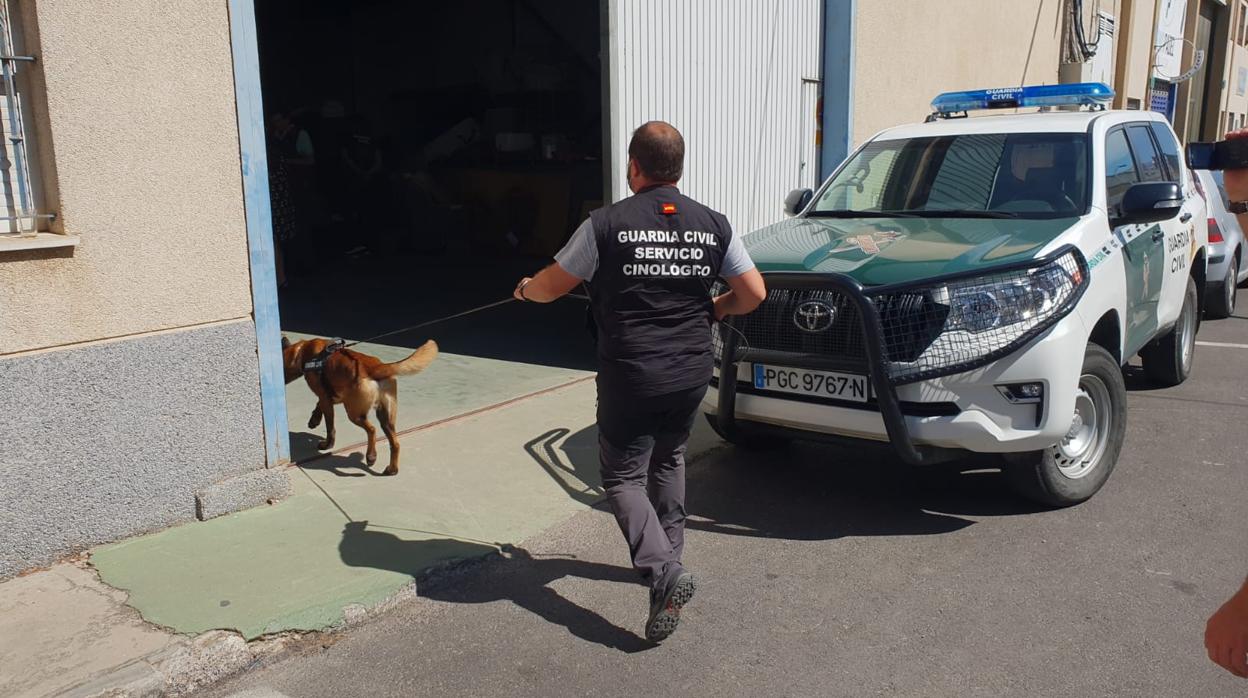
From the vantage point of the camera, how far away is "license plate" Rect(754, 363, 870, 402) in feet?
14.8

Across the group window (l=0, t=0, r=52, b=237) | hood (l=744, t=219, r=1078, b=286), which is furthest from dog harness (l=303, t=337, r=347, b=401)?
hood (l=744, t=219, r=1078, b=286)

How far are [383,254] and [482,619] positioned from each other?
10622mm

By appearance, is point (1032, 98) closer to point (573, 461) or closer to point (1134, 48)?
point (573, 461)

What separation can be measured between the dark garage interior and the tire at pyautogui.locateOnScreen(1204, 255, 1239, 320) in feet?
24.1

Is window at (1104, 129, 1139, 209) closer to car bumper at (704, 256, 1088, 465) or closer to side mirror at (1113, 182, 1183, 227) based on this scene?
side mirror at (1113, 182, 1183, 227)

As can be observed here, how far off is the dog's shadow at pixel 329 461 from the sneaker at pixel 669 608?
2.23m

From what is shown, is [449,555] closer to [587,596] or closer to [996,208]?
[587,596]

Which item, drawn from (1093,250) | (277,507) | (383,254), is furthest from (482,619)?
(383,254)

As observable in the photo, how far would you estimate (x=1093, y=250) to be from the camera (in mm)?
4863

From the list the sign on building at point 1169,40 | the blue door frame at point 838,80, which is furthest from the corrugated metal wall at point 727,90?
the sign on building at point 1169,40

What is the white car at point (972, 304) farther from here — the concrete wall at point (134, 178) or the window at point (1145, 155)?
the concrete wall at point (134, 178)

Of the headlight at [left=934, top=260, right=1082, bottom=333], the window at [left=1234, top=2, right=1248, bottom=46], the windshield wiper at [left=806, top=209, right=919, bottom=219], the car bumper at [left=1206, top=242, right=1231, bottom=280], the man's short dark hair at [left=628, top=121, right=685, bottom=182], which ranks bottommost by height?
the car bumper at [left=1206, top=242, right=1231, bottom=280]

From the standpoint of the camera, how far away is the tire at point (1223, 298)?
10148 mm

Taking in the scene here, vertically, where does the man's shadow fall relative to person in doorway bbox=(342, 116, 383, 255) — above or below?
below
